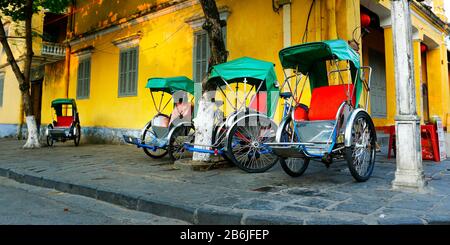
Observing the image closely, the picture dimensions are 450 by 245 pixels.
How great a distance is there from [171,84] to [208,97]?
144cm

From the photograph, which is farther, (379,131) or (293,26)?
(379,131)

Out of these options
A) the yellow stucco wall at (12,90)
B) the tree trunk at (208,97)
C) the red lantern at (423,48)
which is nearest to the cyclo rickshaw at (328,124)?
the tree trunk at (208,97)

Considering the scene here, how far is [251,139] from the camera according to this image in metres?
5.72

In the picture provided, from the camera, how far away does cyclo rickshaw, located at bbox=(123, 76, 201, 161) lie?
7.04m

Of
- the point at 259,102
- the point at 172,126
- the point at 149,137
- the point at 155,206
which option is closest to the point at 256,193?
the point at 155,206

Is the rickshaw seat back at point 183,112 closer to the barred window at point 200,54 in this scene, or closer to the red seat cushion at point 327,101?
the barred window at point 200,54

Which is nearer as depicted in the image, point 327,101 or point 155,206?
point 155,206

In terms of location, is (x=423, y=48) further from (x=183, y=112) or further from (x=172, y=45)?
(x=183, y=112)
